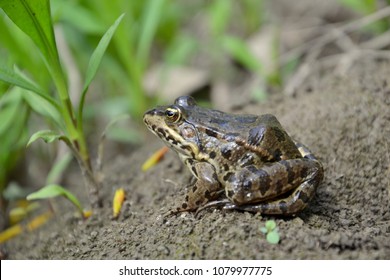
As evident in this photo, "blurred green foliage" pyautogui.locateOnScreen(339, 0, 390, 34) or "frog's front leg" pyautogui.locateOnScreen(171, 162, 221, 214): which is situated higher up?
"blurred green foliage" pyautogui.locateOnScreen(339, 0, 390, 34)

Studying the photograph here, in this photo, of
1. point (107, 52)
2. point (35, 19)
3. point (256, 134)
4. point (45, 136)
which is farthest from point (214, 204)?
point (107, 52)

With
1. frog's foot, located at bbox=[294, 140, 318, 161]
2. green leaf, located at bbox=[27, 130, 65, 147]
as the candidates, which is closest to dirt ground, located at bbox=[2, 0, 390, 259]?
frog's foot, located at bbox=[294, 140, 318, 161]

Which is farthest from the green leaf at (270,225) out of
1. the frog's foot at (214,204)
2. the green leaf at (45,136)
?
the green leaf at (45,136)

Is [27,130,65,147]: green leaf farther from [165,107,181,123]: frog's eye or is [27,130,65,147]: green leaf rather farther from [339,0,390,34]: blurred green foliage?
[339,0,390,34]: blurred green foliage

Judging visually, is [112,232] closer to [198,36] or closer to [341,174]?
[341,174]

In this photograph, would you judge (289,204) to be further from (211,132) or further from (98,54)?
(98,54)
